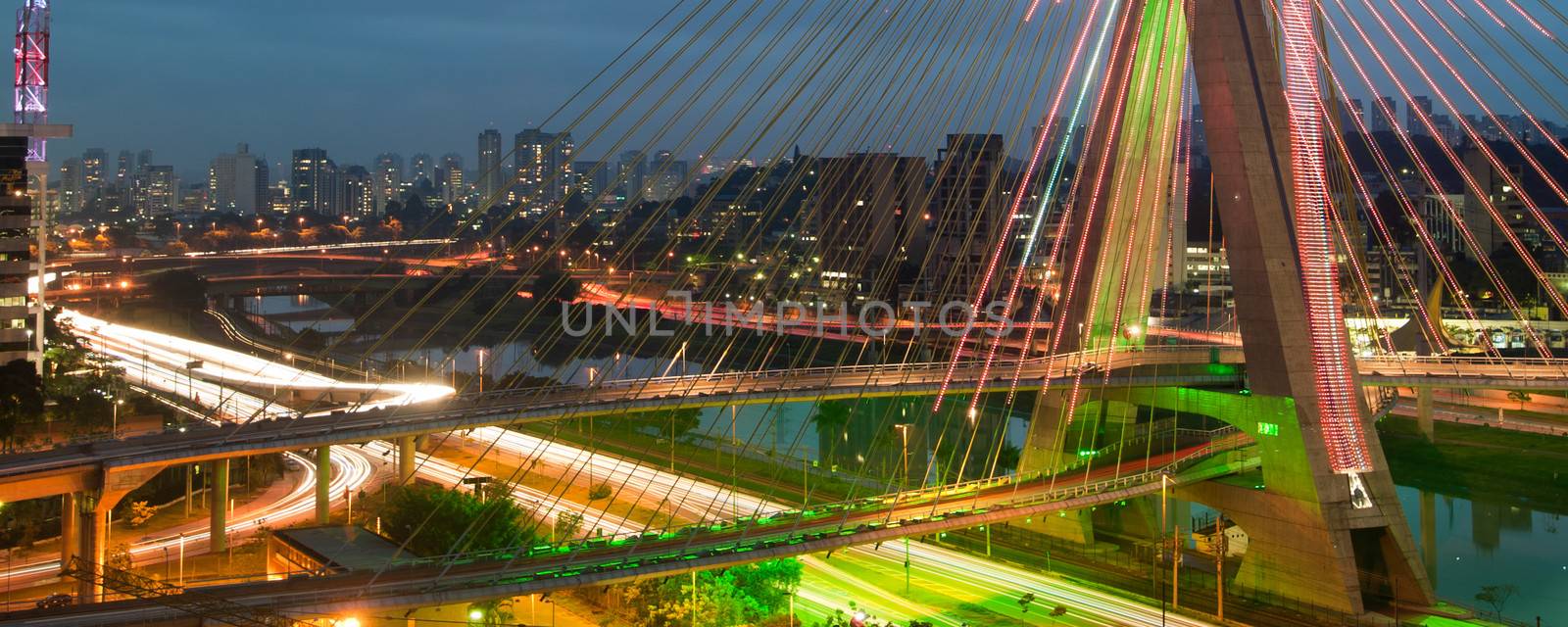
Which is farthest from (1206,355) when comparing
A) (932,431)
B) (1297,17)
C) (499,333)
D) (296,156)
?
(296,156)

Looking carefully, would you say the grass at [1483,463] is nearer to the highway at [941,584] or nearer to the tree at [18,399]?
the highway at [941,584]

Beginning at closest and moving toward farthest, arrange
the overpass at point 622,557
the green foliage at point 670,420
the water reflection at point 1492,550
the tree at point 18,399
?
the overpass at point 622,557 < the water reflection at point 1492,550 < the tree at point 18,399 < the green foliage at point 670,420

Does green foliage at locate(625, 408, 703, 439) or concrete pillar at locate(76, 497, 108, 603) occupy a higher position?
concrete pillar at locate(76, 497, 108, 603)

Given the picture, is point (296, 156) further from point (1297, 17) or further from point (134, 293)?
point (1297, 17)

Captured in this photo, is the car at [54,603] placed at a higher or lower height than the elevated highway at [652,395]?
lower

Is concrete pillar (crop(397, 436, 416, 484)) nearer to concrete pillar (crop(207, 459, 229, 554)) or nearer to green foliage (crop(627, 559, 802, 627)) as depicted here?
concrete pillar (crop(207, 459, 229, 554))

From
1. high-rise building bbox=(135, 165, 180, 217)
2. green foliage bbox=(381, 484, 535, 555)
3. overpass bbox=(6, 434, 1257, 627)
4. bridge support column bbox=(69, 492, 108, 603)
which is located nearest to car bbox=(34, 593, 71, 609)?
overpass bbox=(6, 434, 1257, 627)

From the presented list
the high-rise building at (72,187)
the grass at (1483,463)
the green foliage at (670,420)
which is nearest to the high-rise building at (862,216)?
the green foliage at (670,420)

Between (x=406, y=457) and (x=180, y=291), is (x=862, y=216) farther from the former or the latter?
(x=406, y=457)
